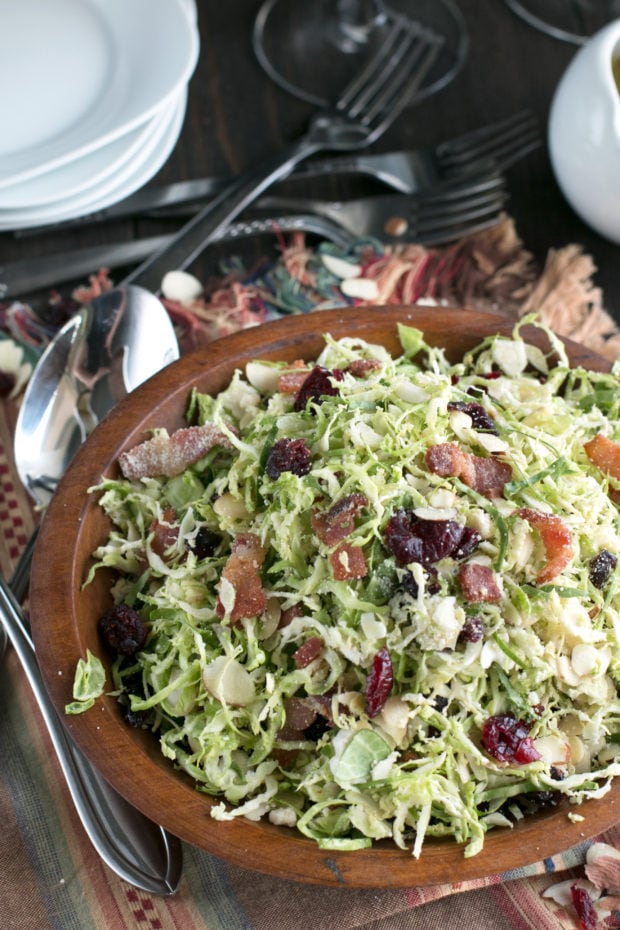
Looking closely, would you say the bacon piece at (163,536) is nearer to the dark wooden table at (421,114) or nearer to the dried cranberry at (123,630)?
the dried cranberry at (123,630)

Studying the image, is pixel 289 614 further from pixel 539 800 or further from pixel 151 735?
pixel 539 800

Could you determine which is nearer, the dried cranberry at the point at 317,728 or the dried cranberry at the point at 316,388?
the dried cranberry at the point at 317,728

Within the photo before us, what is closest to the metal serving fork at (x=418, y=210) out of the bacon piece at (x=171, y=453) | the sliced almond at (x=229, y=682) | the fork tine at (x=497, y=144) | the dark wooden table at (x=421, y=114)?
the fork tine at (x=497, y=144)

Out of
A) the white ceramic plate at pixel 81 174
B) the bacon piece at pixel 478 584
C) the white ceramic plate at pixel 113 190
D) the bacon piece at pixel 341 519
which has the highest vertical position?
the white ceramic plate at pixel 81 174

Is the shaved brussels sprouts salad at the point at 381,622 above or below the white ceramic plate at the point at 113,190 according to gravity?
below

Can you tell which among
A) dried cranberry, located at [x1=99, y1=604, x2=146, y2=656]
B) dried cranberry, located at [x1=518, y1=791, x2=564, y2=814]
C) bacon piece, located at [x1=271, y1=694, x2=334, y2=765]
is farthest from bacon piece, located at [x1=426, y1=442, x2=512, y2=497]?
dried cranberry, located at [x1=99, y1=604, x2=146, y2=656]

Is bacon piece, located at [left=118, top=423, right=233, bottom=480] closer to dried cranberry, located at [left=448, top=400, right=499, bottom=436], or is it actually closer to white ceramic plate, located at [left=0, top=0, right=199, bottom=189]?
dried cranberry, located at [left=448, top=400, right=499, bottom=436]
